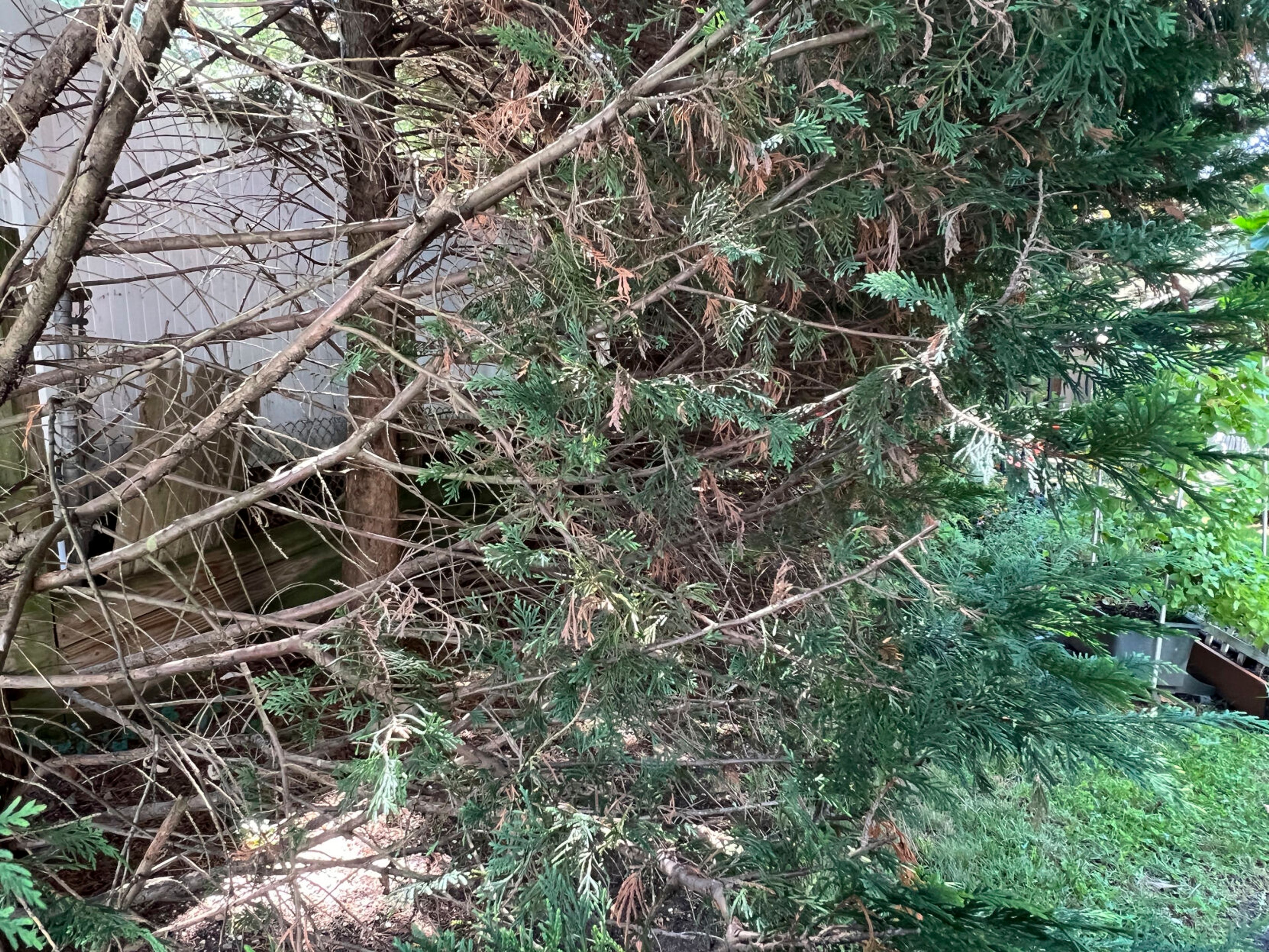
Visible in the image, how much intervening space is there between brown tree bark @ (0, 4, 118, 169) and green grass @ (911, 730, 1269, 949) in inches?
139

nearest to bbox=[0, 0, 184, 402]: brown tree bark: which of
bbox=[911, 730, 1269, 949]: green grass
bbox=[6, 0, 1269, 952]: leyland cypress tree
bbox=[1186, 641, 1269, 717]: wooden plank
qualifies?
bbox=[6, 0, 1269, 952]: leyland cypress tree

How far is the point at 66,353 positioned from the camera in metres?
3.30

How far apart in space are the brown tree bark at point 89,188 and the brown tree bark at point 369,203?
15.9 inches

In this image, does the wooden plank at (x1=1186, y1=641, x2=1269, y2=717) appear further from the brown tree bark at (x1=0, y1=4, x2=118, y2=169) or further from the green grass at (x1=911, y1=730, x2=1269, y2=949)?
the brown tree bark at (x1=0, y1=4, x2=118, y2=169)

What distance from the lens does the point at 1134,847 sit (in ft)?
12.0

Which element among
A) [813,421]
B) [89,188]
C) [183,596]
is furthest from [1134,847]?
[89,188]

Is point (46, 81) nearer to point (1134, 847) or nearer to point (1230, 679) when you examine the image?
point (1134, 847)

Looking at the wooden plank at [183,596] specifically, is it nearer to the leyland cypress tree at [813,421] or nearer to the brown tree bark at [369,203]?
the brown tree bark at [369,203]

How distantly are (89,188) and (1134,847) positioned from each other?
489 cm

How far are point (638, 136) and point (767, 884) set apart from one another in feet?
6.42

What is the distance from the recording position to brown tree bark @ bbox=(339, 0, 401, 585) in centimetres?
225

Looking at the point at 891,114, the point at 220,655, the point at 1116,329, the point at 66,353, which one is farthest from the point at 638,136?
the point at 66,353

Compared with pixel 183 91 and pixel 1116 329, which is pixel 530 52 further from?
pixel 1116 329

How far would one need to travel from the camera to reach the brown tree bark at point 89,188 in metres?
1.55
